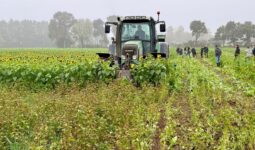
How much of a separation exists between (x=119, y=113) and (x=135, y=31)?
681 cm

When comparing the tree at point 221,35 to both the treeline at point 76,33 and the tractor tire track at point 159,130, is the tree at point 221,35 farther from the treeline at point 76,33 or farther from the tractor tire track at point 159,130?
the tractor tire track at point 159,130

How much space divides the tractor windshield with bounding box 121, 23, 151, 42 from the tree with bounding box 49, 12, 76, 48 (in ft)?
262

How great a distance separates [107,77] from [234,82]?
5.10m

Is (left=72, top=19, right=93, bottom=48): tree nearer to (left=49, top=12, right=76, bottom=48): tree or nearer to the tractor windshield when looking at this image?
(left=49, top=12, right=76, bottom=48): tree

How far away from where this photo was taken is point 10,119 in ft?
19.7

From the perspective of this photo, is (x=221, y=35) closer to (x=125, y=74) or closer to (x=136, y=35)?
(x=136, y=35)

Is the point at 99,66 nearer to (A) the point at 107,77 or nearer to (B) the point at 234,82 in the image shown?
(A) the point at 107,77

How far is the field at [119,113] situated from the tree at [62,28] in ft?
267

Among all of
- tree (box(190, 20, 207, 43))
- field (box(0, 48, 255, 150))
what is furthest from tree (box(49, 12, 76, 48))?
field (box(0, 48, 255, 150))

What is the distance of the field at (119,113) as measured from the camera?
5461 millimetres

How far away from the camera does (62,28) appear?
3871 inches

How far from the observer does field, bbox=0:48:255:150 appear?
546cm

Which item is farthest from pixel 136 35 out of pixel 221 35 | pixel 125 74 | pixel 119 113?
pixel 221 35

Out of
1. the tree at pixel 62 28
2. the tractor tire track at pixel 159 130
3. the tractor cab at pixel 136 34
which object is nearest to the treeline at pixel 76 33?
the tree at pixel 62 28
